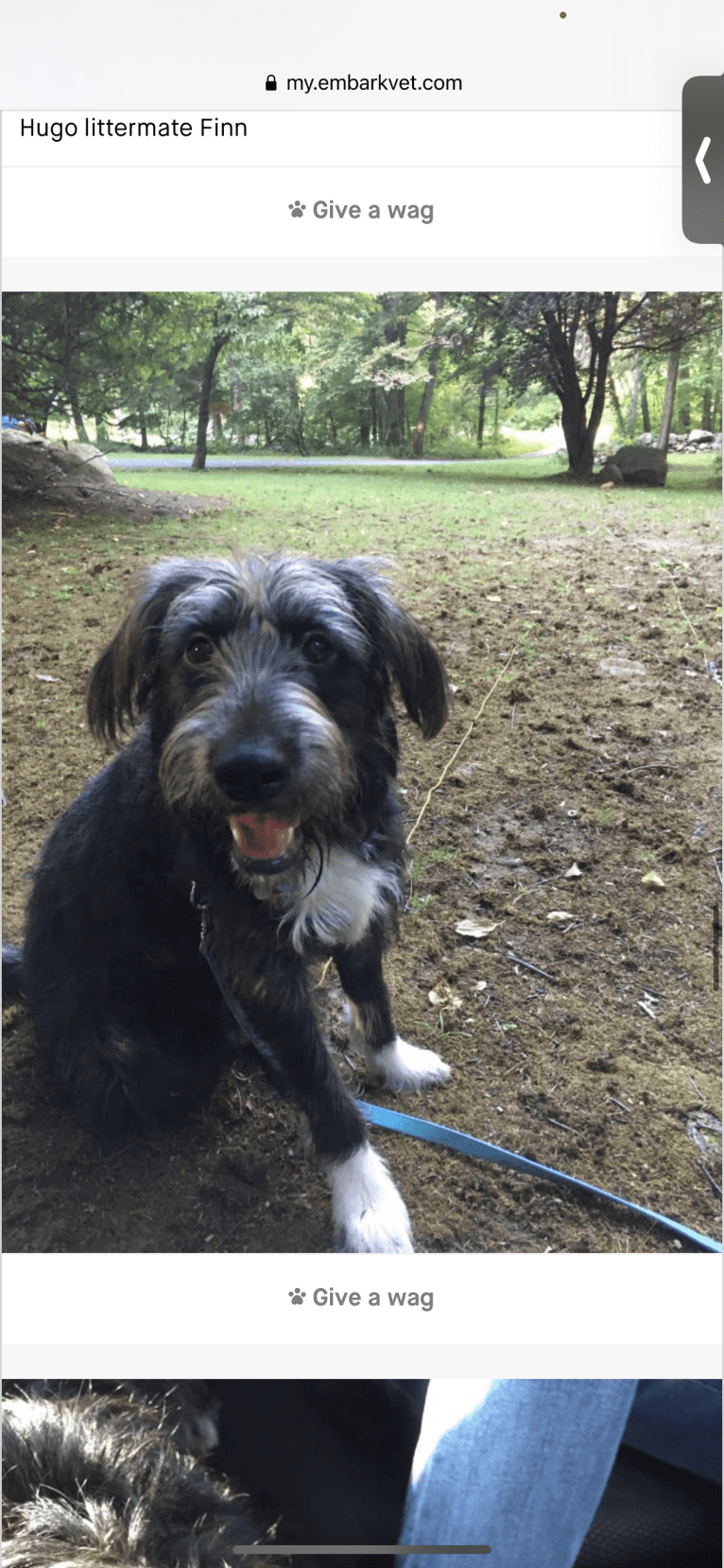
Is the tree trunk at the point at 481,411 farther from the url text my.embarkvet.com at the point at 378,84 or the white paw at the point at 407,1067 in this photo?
the white paw at the point at 407,1067

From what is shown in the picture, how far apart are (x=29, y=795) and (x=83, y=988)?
83cm

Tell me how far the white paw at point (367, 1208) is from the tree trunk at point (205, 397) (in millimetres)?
1907

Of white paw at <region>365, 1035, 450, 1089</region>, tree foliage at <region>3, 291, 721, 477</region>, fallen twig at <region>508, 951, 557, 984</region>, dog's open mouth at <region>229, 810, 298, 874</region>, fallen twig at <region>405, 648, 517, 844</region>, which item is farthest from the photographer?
fallen twig at <region>405, 648, 517, 844</region>

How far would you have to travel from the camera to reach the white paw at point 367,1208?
178cm

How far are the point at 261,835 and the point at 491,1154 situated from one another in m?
0.99

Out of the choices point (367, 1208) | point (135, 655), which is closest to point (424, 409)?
point (135, 655)

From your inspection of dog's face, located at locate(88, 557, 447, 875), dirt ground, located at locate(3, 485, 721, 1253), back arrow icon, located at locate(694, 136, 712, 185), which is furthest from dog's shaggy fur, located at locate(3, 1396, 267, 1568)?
back arrow icon, located at locate(694, 136, 712, 185)

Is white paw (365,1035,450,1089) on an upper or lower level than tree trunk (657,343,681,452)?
lower

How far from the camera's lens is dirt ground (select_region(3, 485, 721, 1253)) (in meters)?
1.86

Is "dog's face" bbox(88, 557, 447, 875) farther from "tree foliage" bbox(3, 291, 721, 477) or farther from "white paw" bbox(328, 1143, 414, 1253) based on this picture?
"white paw" bbox(328, 1143, 414, 1253)

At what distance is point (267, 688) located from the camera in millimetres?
1757

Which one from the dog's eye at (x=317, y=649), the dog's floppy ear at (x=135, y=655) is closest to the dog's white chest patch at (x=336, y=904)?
the dog's eye at (x=317, y=649)

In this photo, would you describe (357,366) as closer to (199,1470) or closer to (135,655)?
(135,655)

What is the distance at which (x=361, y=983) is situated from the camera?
2.33m
